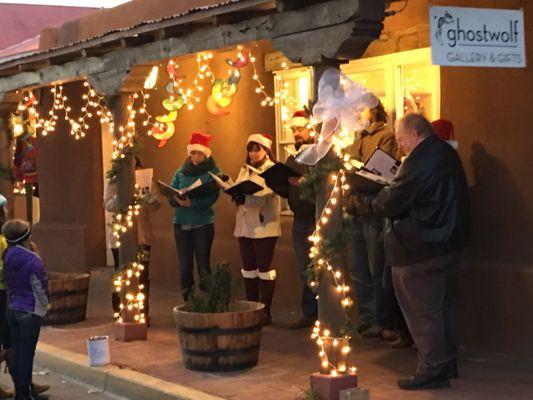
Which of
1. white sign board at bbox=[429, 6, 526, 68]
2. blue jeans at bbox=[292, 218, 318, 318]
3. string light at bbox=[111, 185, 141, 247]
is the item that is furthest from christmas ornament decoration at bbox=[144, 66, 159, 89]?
white sign board at bbox=[429, 6, 526, 68]

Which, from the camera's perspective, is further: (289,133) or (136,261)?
(289,133)

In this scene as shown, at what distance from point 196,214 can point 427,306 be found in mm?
3841

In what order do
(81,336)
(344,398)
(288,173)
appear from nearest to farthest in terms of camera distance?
(344,398)
(288,173)
(81,336)

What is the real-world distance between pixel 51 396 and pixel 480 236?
13.2ft

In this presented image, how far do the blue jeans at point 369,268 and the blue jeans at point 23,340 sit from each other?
9.86 feet

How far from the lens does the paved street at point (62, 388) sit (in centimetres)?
880

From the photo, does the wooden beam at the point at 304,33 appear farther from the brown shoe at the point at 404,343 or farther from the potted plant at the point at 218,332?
the brown shoe at the point at 404,343

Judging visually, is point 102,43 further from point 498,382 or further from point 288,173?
point 498,382

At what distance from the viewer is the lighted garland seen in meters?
10.2

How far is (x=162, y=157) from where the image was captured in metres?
13.7

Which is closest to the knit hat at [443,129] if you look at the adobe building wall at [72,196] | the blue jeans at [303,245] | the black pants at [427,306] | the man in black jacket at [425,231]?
the man in black jacket at [425,231]

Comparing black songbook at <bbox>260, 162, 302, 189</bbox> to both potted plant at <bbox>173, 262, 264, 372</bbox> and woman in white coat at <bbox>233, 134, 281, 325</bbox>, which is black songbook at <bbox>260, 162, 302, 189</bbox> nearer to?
woman in white coat at <bbox>233, 134, 281, 325</bbox>

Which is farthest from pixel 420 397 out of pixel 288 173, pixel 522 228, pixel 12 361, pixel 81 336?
pixel 81 336

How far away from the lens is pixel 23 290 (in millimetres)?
7914
